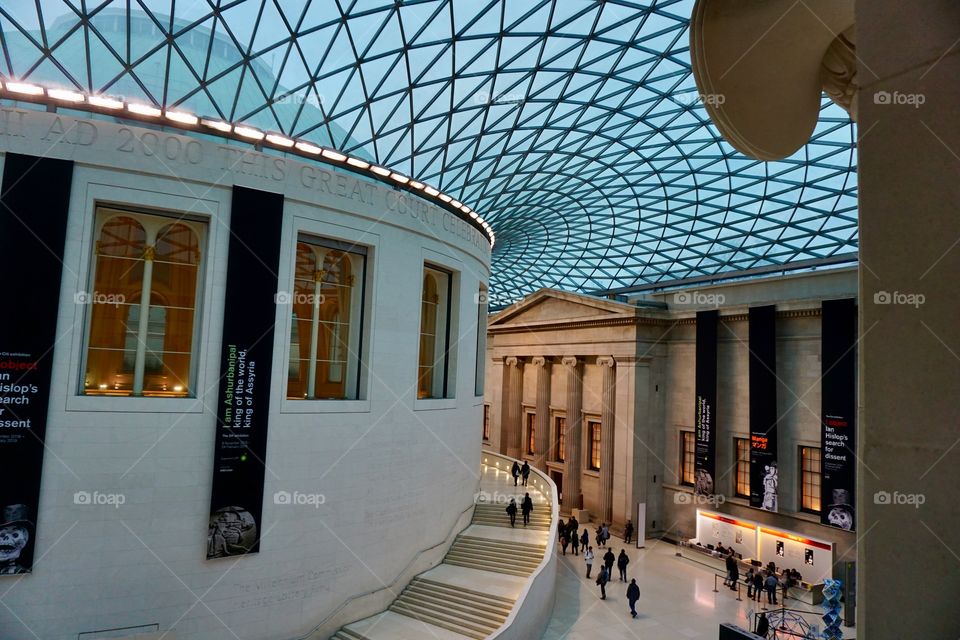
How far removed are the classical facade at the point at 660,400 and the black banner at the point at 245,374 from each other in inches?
945

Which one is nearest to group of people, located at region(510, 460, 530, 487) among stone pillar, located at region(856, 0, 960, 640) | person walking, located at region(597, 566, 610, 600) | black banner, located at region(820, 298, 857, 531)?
person walking, located at region(597, 566, 610, 600)

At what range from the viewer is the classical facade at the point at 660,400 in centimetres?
2997

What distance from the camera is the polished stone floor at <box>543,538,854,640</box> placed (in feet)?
71.3

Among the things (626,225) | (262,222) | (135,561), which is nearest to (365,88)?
(262,222)

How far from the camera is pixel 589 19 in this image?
82.4ft

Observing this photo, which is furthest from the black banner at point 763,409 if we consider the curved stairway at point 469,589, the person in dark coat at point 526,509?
the person in dark coat at point 526,509

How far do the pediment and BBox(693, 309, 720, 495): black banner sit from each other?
4.64m

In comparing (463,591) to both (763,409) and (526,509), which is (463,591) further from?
(763,409)

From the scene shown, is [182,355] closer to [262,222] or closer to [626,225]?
[262,222]

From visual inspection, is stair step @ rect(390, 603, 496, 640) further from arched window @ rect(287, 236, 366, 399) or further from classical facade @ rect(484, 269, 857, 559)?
classical facade @ rect(484, 269, 857, 559)

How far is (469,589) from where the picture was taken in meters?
21.4

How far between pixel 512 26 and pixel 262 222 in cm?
1333

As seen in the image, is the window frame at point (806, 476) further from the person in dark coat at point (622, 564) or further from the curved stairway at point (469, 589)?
the curved stairway at point (469, 589)

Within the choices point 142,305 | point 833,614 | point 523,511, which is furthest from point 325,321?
point 833,614
